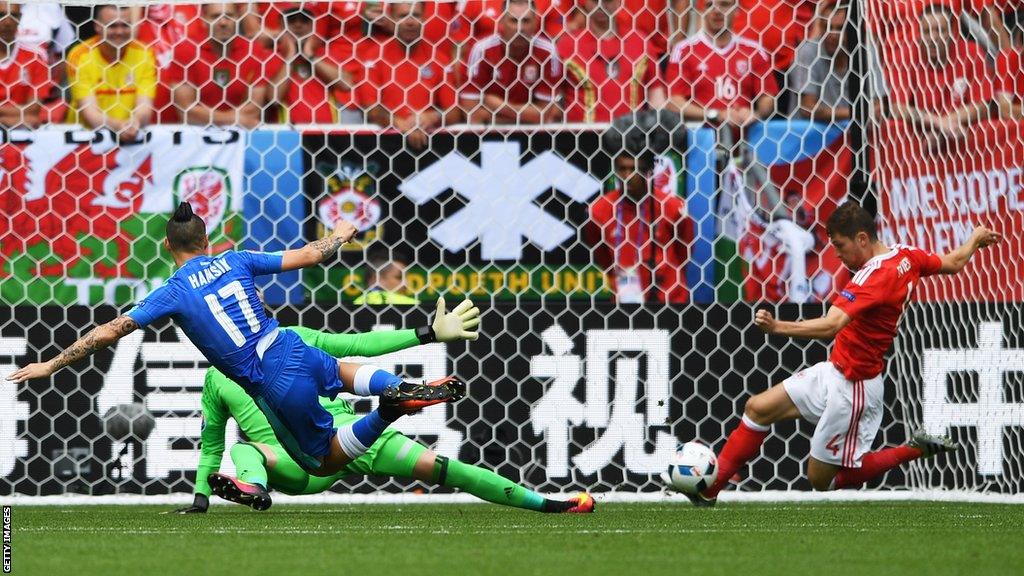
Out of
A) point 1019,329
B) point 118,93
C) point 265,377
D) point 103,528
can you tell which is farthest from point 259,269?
point 1019,329

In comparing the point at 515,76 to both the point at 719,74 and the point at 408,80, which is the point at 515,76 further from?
the point at 719,74

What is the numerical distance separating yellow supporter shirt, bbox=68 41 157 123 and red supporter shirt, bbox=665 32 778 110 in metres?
2.99

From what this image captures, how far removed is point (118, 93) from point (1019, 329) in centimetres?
502

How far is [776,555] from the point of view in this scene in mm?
5059

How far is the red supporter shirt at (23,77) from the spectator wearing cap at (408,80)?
5.85ft

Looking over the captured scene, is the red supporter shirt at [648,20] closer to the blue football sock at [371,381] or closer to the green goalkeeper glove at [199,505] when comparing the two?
the blue football sock at [371,381]

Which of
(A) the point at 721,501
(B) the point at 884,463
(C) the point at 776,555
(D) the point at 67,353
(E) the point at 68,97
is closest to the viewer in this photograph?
(C) the point at 776,555

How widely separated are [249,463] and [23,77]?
3413mm

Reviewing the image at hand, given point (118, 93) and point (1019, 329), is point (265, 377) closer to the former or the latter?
point (118, 93)

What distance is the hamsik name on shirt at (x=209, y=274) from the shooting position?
6375 mm

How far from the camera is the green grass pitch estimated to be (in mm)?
4703

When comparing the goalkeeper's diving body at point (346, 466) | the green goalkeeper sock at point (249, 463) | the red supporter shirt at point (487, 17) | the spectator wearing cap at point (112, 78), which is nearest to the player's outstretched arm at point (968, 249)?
the goalkeeper's diving body at point (346, 466)

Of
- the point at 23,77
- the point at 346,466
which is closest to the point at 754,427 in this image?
the point at 346,466

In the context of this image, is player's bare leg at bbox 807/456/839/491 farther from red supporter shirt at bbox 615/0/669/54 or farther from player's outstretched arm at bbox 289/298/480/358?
red supporter shirt at bbox 615/0/669/54
